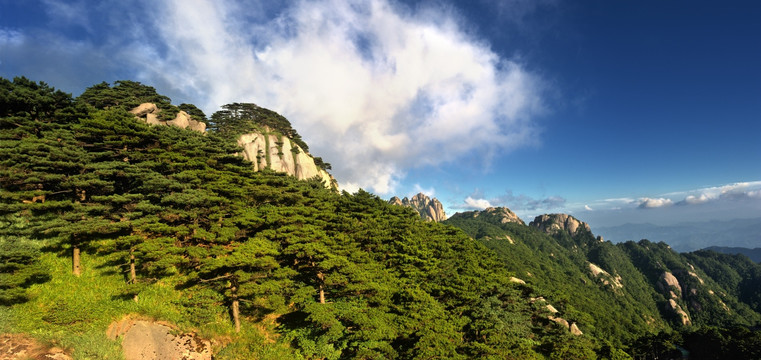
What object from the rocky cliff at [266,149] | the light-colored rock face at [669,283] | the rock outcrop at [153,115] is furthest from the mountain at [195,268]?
the light-colored rock face at [669,283]

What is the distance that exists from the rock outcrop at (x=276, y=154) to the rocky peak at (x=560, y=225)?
189817mm

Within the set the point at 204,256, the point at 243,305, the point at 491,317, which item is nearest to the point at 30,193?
the point at 204,256

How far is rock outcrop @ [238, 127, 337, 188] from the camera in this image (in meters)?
51.4

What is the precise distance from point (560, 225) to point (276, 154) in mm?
209599

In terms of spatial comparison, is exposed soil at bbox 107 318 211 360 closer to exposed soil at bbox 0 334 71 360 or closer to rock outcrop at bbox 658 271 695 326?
exposed soil at bbox 0 334 71 360

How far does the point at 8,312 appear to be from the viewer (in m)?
13.2

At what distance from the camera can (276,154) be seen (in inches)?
2164

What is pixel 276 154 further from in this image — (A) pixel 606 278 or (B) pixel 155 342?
(A) pixel 606 278

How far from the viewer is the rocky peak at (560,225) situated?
7328 inches

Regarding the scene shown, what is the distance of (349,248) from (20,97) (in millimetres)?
29846

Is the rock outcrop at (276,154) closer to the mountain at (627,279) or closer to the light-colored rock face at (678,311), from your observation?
the mountain at (627,279)

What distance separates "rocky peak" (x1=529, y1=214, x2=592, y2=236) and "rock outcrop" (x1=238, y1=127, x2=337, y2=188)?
A: 189817 mm

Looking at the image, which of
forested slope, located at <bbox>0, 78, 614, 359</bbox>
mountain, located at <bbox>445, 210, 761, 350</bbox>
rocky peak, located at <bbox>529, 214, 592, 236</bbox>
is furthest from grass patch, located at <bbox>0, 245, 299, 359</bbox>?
rocky peak, located at <bbox>529, 214, 592, 236</bbox>

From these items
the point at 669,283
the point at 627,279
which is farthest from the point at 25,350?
the point at 669,283
